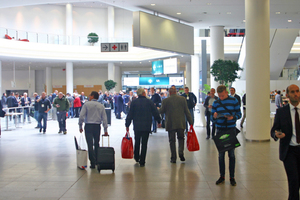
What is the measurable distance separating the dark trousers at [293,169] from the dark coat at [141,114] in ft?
10.4

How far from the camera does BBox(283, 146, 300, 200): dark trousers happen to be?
3530mm

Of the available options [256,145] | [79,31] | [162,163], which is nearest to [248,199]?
[162,163]

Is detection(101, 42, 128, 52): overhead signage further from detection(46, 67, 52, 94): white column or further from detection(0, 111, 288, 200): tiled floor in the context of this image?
detection(46, 67, 52, 94): white column

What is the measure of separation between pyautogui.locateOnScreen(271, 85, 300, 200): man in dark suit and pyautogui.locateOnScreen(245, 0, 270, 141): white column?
18.2ft

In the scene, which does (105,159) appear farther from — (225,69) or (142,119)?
(225,69)

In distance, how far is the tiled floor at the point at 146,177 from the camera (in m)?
4.47

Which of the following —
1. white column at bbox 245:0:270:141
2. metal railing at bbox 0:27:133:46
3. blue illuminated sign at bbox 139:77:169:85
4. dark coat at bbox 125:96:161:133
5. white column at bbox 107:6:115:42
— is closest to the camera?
dark coat at bbox 125:96:161:133

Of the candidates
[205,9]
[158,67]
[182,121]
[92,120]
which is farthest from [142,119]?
[158,67]

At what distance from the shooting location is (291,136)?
3.57 metres

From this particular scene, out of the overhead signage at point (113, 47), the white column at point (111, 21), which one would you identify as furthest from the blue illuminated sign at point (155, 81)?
the overhead signage at point (113, 47)

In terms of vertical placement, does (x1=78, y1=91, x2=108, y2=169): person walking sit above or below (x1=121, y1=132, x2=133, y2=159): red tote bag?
above

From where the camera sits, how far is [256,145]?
27.8ft

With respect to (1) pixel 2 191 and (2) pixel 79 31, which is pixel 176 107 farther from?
(2) pixel 79 31

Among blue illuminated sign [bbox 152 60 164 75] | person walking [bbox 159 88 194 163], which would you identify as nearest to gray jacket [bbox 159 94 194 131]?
person walking [bbox 159 88 194 163]
